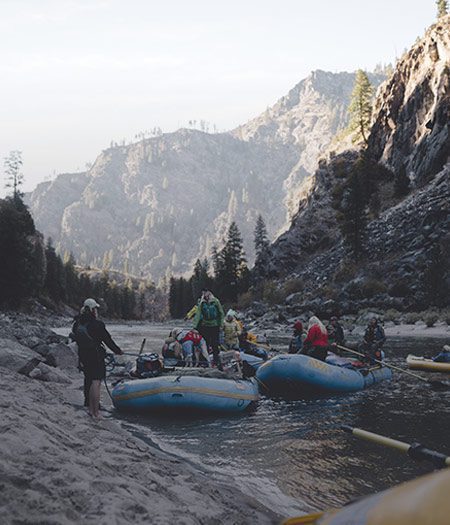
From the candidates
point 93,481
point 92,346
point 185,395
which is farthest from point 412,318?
point 93,481

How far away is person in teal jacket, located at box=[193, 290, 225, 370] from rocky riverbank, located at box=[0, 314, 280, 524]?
6027 millimetres

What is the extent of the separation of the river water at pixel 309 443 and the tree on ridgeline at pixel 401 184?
4842 centimetres

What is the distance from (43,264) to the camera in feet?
223

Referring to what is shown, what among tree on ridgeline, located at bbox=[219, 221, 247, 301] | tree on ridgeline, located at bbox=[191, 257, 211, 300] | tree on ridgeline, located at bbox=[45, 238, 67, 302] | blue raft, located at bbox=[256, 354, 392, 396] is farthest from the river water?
tree on ridgeline, located at bbox=[45, 238, 67, 302]

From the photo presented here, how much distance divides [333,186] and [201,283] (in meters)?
28.3

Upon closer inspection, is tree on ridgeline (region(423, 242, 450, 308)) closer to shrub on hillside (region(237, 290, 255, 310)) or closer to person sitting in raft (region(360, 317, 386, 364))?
person sitting in raft (region(360, 317, 386, 364))

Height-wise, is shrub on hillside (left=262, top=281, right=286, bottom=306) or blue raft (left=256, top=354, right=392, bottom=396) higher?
shrub on hillside (left=262, top=281, right=286, bottom=306)

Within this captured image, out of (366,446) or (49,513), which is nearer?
(49,513)

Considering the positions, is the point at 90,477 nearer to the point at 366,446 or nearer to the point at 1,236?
the point at 366,446

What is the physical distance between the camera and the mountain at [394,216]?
136ft

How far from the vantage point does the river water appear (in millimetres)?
6477

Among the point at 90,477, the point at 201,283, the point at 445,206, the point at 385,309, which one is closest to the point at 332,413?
the point at 90,477

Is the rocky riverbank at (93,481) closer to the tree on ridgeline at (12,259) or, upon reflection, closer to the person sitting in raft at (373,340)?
the person sitting in raft at (373,340)

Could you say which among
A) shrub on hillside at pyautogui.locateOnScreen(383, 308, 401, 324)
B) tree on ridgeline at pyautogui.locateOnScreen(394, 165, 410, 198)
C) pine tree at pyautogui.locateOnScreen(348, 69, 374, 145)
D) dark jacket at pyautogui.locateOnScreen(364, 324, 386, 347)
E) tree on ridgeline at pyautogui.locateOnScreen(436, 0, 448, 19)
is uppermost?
tree on ridgeline at pyautogui.locateOnScreen(436, 0, 448, 19)
